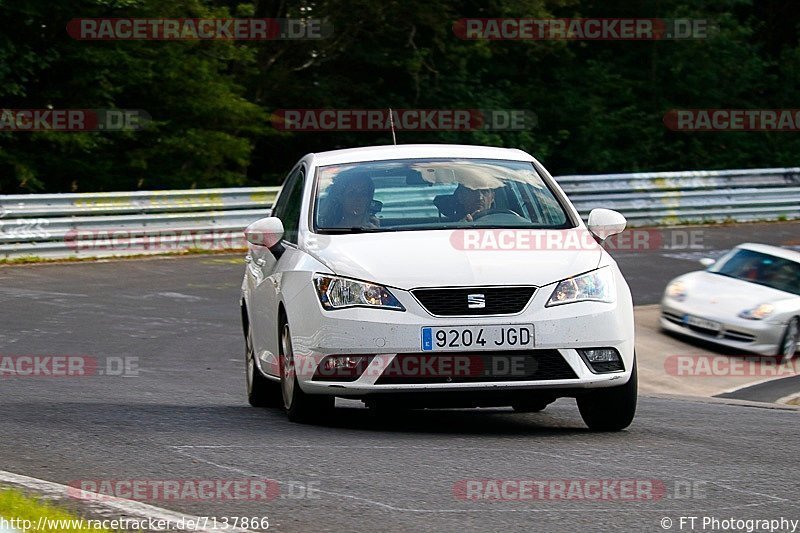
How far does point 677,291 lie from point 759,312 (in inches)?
49.1

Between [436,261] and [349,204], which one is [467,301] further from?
[349,204]

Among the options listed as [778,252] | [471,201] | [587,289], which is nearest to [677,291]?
[778,252]

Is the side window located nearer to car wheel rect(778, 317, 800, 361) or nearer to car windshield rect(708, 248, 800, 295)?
car wheel rect(778, 317, 800, 361)

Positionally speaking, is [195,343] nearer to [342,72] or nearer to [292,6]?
[292,6]

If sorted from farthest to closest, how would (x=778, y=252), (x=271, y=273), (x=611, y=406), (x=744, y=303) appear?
(x=778, y=252), (x=744, y=303), (x=271, y=273), (x=611, y=406)

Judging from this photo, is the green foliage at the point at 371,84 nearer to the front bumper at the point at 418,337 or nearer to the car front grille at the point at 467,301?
the front bumper at the point at 418,337

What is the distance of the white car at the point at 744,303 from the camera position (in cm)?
1775

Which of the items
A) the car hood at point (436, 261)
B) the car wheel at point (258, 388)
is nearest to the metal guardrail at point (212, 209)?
the car wheel at point (258, 388)

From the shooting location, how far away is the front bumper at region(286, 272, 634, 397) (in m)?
7.93

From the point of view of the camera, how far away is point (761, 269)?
745 inches

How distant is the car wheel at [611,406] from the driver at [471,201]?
1.24 meters

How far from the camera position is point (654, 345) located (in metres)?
18.1

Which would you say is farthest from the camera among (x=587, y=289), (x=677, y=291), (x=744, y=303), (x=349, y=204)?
(x=677, y=291)

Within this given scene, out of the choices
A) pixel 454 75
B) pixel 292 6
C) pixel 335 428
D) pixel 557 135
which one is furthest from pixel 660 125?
pixel 335 428
